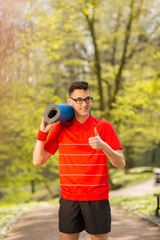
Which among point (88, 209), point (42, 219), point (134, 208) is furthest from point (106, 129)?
point (134, 208)

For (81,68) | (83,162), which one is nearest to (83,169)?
(83,162)

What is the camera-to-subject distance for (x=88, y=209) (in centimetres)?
251

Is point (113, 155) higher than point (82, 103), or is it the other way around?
point (82, 103)

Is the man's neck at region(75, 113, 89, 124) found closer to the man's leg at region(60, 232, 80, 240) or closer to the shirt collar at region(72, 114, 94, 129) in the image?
the shirt collar at region(72, 114, 94, 129)

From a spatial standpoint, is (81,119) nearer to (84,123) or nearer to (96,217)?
(84,123)

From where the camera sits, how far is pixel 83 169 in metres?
2.53

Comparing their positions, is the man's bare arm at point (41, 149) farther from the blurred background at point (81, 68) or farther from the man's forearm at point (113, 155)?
the blurred background at point (81, 68)

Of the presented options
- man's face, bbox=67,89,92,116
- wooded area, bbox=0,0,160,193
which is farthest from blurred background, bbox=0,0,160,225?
man's face, bbox=67,89,92,116

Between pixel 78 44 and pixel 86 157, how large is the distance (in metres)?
16.0

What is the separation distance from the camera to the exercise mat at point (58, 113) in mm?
2512

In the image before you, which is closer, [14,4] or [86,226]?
[86,226]

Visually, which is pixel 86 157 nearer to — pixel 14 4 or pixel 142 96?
pixel 14 4

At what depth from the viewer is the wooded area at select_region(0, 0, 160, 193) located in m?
9.12

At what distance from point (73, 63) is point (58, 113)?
42.0 feet
